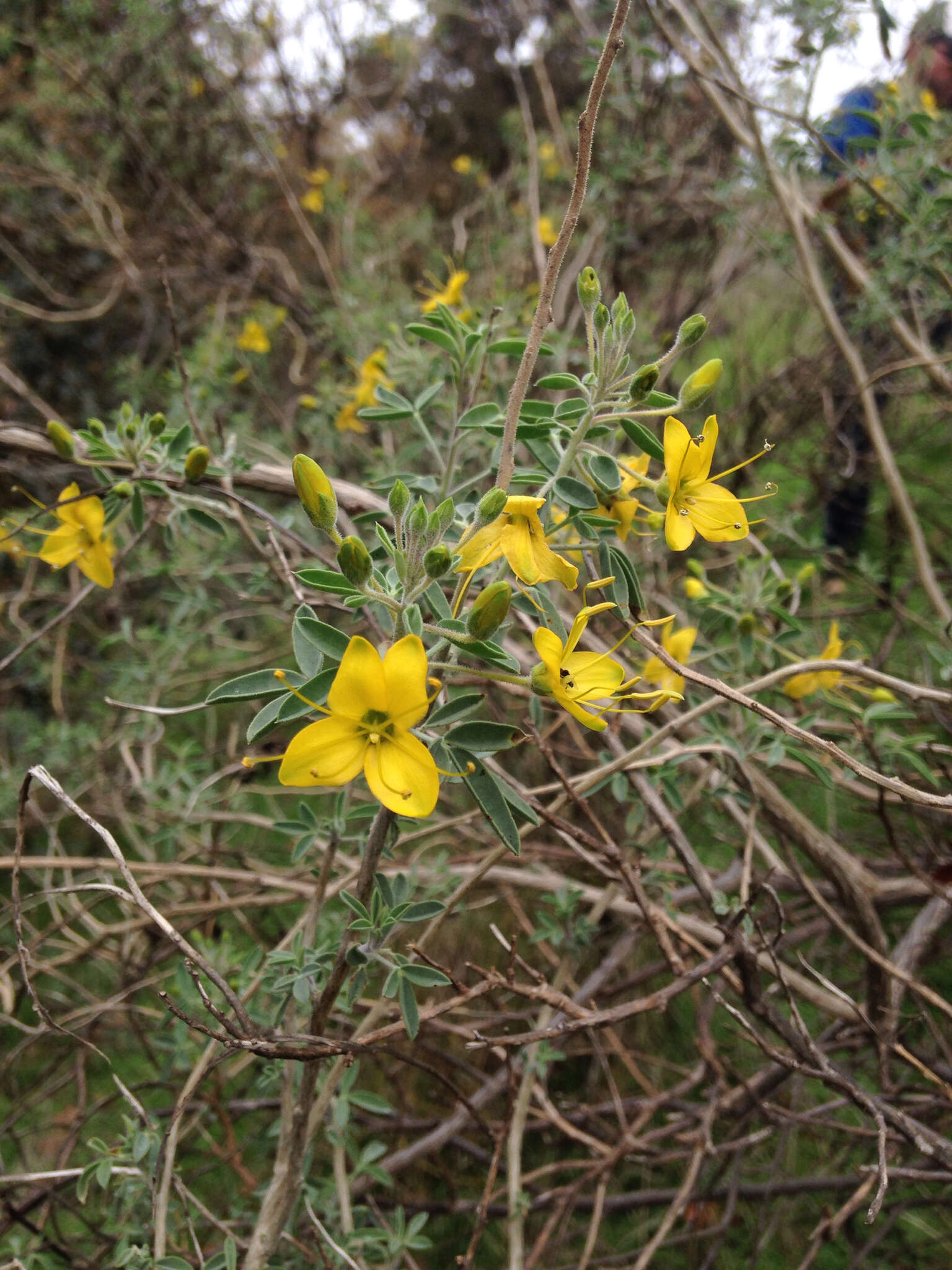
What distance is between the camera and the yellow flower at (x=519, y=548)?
2.63ft

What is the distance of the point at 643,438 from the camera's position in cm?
93

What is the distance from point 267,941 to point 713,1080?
126 cm

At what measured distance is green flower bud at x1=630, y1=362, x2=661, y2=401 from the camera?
80 centimetres

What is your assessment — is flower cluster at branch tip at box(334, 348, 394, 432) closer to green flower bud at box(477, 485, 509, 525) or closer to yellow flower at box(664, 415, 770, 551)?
yellow flower at box(664, 415, 770, 551)

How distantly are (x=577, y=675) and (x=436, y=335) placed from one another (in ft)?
1.80

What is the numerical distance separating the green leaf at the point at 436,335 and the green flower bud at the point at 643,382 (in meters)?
0.35

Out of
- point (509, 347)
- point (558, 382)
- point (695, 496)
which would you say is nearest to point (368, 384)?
point (509, 347)

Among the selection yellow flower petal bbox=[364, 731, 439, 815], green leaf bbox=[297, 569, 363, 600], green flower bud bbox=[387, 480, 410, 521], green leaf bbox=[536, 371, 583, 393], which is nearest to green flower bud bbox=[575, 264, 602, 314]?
green leaf bbox=[536, 371, 583, 393]

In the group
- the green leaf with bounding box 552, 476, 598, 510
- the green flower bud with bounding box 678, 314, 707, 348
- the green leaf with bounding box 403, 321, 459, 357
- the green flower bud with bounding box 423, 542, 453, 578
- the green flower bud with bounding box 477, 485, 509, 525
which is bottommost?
the green leaf with bounding box 552, 476, 598, 510

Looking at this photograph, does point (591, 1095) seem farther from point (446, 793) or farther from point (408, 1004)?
point (408, 1004)

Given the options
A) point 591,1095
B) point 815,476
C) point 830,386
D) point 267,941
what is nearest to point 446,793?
point 267,941

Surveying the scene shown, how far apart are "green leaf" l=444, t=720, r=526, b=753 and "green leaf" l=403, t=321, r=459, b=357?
1.87 feet

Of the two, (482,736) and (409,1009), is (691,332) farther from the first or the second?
(409,1009)

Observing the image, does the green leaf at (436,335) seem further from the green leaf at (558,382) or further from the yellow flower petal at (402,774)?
the yellow flower petal at (402,774)
